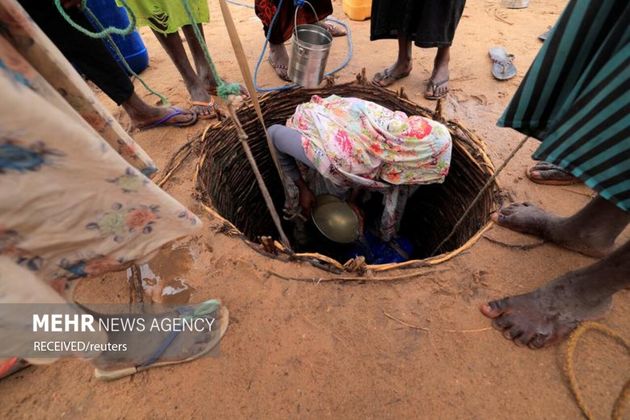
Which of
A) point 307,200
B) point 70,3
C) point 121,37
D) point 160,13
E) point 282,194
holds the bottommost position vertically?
point 282,194

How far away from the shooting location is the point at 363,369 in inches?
38.3

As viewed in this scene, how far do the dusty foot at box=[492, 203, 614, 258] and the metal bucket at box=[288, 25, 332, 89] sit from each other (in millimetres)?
1138

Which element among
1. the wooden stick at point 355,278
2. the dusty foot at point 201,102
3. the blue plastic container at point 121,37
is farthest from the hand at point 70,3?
the wooden stick at point 355,278

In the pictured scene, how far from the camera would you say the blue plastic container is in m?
1.97

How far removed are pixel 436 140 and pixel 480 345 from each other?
80 centimetres

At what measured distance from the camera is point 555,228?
1173 mm

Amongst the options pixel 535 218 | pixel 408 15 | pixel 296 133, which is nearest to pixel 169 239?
pixel 296 133

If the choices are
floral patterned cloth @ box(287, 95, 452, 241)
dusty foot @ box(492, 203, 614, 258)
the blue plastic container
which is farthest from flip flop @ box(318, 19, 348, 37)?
dusty foot @ box(492, 203, 614, 258)

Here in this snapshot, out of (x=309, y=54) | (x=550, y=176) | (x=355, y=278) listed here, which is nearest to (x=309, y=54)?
(x=309, y=54)

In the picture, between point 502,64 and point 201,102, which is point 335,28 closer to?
point 502,64

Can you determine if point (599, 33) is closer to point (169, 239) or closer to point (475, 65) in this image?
point (169, 239)

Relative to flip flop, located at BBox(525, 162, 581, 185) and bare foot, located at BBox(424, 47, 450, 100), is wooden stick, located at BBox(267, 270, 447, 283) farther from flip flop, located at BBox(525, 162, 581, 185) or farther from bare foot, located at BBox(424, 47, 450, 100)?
bare foot, located at BBox(424, 47, 450, 100)

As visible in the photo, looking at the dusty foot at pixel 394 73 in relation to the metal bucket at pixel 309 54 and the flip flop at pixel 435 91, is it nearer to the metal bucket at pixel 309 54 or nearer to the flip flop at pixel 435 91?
the flip flop at pixel 435 91

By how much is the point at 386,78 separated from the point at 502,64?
81 cm
